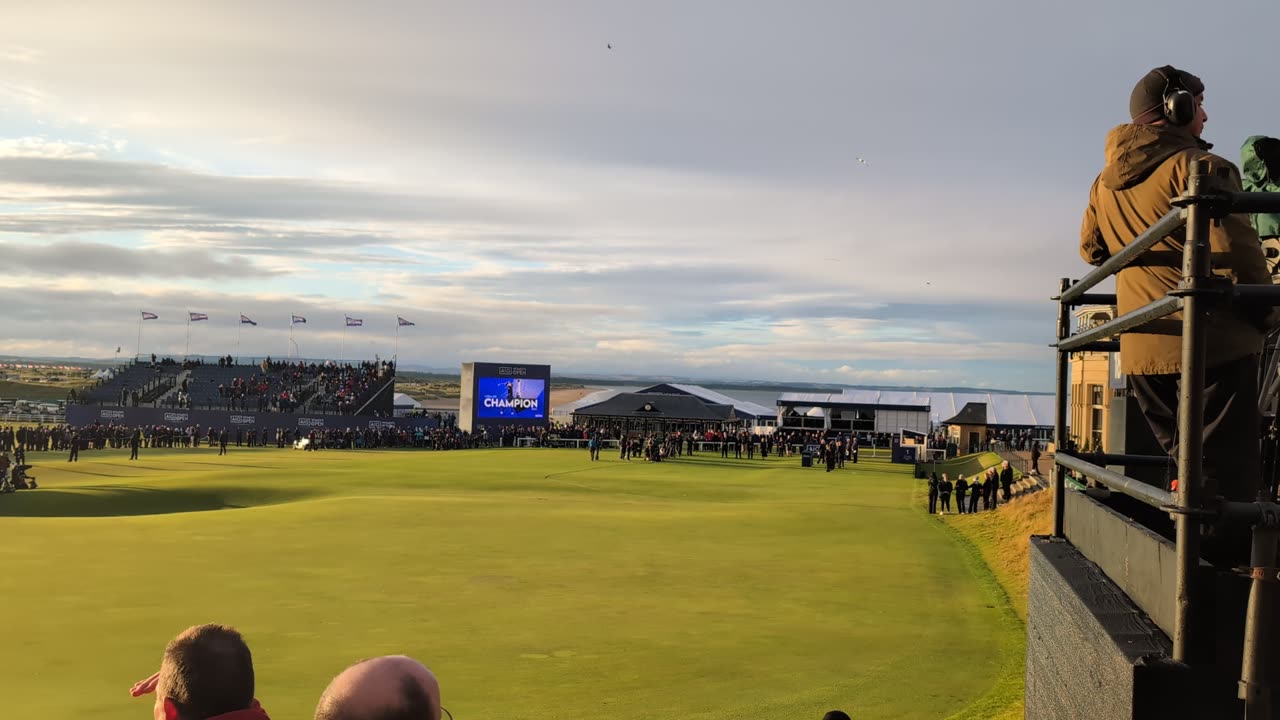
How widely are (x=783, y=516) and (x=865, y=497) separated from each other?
33.3ft

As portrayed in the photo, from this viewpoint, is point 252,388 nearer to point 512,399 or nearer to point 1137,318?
point 512,399

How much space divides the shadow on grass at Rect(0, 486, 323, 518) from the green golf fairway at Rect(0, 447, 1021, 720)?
8599 millimetres

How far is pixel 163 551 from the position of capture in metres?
18.9

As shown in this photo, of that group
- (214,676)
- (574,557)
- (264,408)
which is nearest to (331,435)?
(264,408)

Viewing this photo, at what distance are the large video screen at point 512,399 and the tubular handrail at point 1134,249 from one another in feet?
235

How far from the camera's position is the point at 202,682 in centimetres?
302

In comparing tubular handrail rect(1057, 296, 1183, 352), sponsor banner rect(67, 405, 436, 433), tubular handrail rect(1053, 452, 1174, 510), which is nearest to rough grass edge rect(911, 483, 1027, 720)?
tubular handrail rect(1053, 452, 1174, 510)

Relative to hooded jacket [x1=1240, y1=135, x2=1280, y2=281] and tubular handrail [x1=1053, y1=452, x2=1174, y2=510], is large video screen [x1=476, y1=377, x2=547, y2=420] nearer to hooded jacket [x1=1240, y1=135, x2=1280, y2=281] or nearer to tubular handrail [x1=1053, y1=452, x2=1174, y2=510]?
hooded jacket [x1=1240, y1=135, x2=1280, y2=281]

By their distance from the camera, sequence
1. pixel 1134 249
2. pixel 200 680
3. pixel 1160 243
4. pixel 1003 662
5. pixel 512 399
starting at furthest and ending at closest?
1. pixel 512 399
2. pixel 1003 662
3. pixel 1160 243
4. pixel 1134 249
5. pixel 200 680

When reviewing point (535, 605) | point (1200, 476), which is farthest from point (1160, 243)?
point (535, 605)

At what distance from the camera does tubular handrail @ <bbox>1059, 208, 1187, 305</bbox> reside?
9.07ft

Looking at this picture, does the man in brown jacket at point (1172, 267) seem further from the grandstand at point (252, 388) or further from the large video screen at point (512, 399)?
the grandstand at point (252, 388)

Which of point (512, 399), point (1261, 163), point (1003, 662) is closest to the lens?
point (1261, 163)

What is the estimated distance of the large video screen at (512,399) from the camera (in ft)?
246
